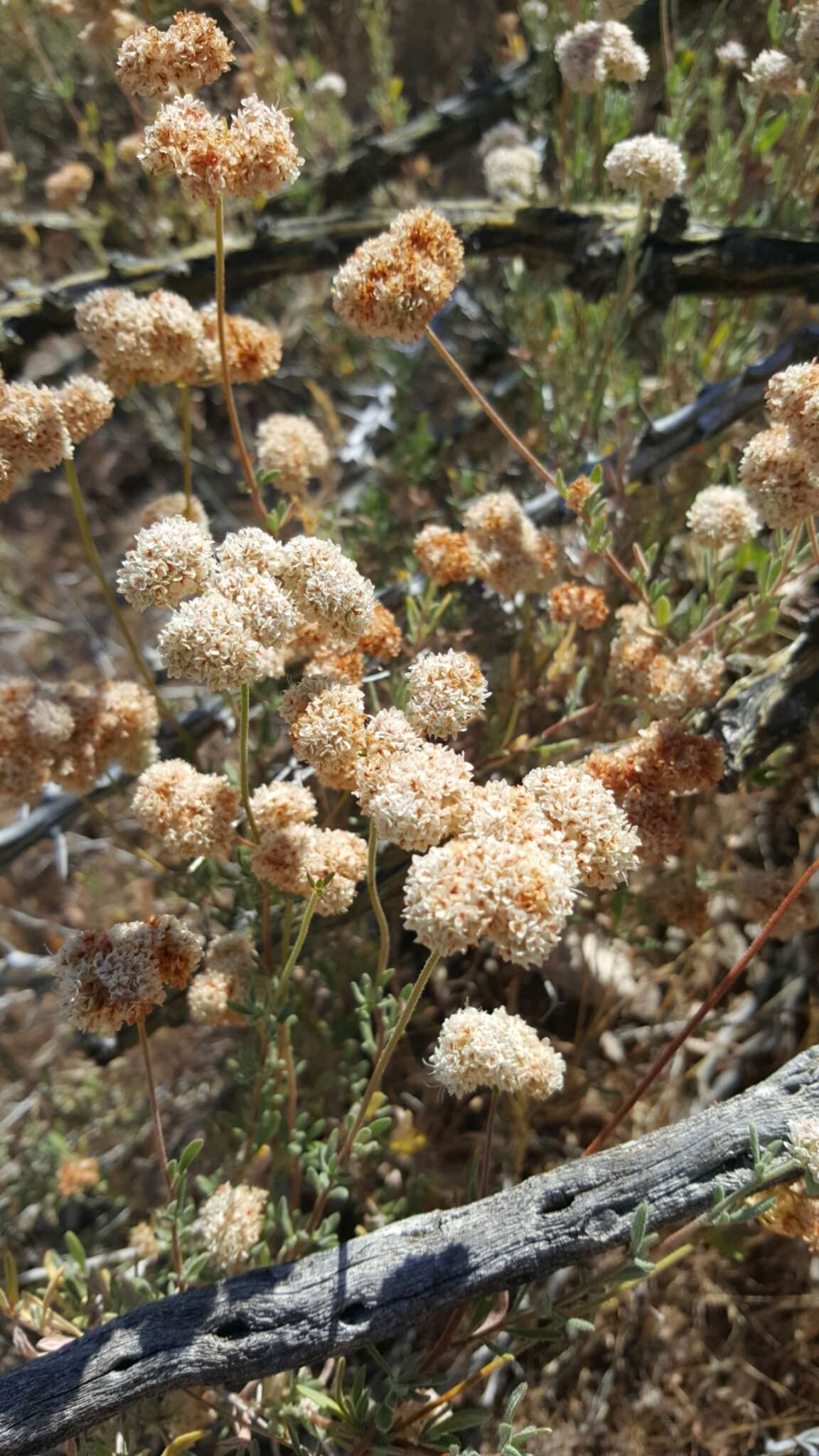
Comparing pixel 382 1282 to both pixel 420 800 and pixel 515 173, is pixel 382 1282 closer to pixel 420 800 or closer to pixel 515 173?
pixel 420 800

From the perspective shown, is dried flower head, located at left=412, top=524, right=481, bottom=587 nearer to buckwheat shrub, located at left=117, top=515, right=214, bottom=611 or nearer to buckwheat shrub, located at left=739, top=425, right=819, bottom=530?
buckwheat shrub, located at left=739, top=425, right=819, bottom=530

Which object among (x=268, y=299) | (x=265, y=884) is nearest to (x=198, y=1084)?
(x=265, y=884)

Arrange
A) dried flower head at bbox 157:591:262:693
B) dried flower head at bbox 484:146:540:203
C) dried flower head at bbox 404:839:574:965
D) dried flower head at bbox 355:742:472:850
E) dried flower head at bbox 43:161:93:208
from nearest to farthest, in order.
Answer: dried flower head at bbox 404:839:574:965, dried flower head at bbox 355:742:472:850, dried flower head at bbox 157:591:262:693, dried flower head at bbox 484:146:540:203, dried flower head at bbox 43:161:93:208

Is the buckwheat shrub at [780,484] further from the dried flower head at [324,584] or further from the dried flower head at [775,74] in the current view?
the dried flower head at [775,74]

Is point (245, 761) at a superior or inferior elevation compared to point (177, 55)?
inferior

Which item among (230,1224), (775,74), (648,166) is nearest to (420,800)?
(230,1224)

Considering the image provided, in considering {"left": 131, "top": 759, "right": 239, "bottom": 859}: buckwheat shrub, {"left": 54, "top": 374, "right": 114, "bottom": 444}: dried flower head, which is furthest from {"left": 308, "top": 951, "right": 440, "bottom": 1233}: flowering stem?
{"left": 54, "top": 374, "right": 114, "bottom": 444}: dried flower head


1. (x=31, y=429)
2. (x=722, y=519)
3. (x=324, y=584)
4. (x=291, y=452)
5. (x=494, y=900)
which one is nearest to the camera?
(x=494, y=900)

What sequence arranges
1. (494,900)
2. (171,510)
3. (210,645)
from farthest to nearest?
(171,510) < (210,645) < (494,900)
